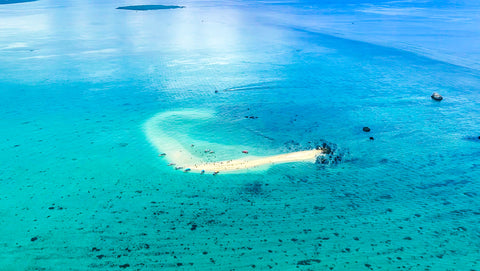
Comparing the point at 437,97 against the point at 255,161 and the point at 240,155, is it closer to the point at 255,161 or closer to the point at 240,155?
the point at 255,161

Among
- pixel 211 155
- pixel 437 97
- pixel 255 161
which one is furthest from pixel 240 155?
pixel 437 97

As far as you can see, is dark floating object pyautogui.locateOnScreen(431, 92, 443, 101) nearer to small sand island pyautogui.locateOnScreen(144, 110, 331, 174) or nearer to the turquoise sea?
the turquoise sea

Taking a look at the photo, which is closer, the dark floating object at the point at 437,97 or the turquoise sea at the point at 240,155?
the turquoise sea at the point at 240,155

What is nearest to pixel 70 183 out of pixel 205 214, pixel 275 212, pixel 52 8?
pixel 205 214

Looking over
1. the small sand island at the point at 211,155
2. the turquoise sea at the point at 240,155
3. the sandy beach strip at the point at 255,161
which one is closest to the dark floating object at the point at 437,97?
the turquoise sea at the point at 240,155

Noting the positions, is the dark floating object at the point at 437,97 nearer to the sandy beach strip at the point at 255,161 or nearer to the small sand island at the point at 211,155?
the small sand island at the point at 211,155
